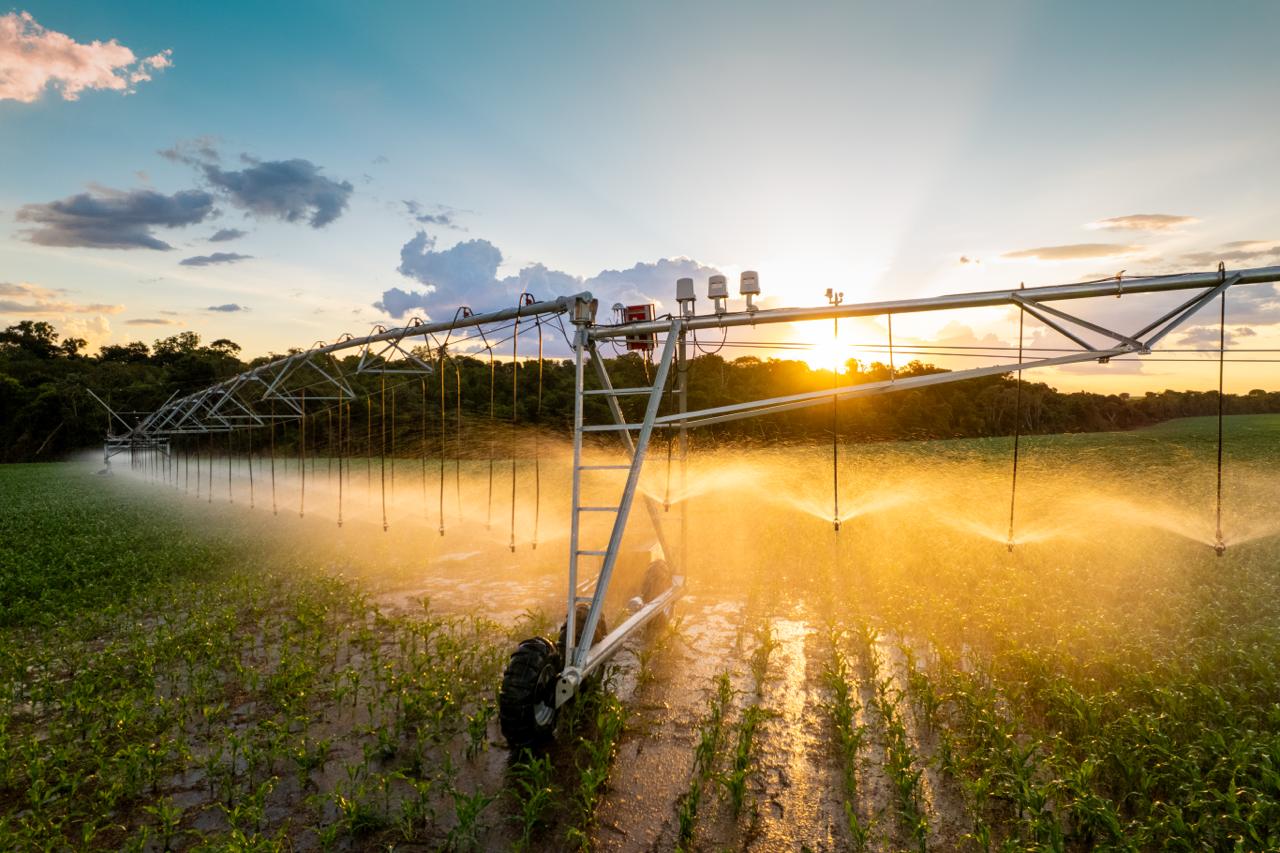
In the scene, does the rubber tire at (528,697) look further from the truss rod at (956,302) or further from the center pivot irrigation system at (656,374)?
the truss rod at (956,302)

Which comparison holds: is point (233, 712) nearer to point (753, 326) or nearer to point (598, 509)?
point (598, 509)

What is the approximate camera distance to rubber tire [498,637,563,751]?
7.12 meters

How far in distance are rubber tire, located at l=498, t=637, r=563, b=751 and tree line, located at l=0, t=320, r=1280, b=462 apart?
3.99 metres

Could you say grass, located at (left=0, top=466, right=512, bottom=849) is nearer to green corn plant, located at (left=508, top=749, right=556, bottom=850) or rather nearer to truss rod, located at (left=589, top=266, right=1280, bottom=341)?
green corn plant, located at (left=508, top=749, right=556, bottom=850)

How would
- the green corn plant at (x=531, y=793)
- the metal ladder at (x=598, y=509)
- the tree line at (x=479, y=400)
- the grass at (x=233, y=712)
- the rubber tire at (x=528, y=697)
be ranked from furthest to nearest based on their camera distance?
the tree line at (x=479, y=400), the metal ladder at (x=598, y=509), the rubber tire at (x=528, y=697), the grass at (x=233, y=712), the green corn plant at (x=531, y=793)

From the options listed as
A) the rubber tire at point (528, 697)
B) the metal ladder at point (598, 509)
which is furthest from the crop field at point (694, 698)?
the metal ladder at point (598, 509)

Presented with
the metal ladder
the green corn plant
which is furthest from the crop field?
the metal ladder

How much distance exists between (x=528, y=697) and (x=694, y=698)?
2.60 metres

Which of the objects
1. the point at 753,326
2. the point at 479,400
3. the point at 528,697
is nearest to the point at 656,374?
the point at 753,326

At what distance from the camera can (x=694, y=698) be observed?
8.75 meters

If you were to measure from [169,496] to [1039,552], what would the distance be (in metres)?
37.5

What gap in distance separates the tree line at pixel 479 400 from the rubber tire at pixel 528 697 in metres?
3.99

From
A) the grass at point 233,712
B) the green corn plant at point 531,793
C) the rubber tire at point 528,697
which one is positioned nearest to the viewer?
the green corn plant at point 531,793

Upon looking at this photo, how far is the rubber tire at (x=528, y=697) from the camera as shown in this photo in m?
7.12
